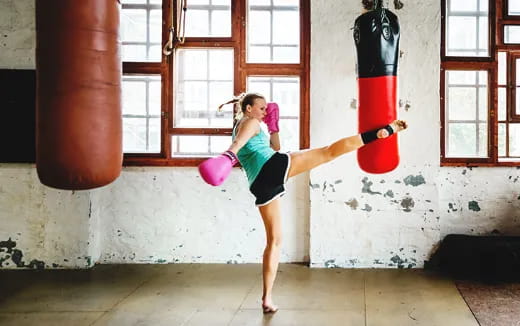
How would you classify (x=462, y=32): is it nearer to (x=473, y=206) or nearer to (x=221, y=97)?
(x=473, y=206)

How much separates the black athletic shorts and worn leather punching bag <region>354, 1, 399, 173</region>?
52 centimetres

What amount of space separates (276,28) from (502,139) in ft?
7.39

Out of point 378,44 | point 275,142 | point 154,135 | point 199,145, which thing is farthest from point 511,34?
point 154,135

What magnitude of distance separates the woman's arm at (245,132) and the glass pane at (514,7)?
2.81 m

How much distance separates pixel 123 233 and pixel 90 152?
78.9 inches

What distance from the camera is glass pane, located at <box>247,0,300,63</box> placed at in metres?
4.77

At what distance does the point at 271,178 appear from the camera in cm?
338

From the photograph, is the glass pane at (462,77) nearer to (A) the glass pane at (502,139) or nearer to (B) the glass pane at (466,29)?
(B) the glass pane at (466,29)

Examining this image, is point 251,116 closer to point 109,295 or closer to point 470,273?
point 109,295

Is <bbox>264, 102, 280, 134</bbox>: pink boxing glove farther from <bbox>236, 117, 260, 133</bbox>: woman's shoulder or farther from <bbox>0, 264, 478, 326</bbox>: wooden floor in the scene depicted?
<bbox>0, 264, 478, 326</bbox>: wooden floor

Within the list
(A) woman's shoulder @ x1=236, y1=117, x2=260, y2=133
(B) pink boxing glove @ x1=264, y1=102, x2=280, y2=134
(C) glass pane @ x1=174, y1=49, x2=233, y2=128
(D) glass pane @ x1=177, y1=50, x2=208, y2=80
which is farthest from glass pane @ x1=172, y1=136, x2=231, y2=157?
(A) woman's shoulder @ x1=236, y1=117, x2=260, y2=133

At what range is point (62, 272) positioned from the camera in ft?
14.9

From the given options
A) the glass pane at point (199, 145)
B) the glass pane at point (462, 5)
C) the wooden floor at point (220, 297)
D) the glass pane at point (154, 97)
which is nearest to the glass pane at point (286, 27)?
the glass pane at point (199, 145)

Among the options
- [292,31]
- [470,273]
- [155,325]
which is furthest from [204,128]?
[470,273]
